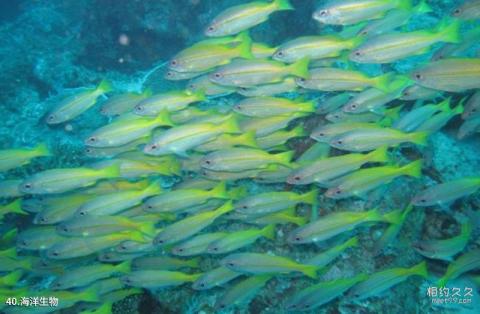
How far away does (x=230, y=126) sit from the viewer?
452cm

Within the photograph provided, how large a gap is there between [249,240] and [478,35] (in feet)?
11.6

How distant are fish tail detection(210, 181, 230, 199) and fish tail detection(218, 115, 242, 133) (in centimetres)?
61

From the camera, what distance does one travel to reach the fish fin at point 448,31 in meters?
4.13

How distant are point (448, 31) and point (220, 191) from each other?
2937mm

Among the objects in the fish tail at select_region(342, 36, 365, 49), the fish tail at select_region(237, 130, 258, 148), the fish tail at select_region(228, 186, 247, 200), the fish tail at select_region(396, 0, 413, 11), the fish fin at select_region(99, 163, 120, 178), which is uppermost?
the fish tail at select_region(396, 0, 413, 11)

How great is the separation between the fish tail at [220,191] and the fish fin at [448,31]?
9.09 feet

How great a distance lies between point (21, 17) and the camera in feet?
49.0

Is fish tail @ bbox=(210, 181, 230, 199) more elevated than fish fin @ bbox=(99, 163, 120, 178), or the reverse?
fish fin @ bbox=(99, 163, 120, 178)

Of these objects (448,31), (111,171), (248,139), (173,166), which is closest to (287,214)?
(248,139)

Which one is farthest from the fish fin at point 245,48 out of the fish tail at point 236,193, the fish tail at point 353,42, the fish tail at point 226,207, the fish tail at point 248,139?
the fish tail at point 226,207

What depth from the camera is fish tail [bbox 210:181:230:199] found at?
4.50m

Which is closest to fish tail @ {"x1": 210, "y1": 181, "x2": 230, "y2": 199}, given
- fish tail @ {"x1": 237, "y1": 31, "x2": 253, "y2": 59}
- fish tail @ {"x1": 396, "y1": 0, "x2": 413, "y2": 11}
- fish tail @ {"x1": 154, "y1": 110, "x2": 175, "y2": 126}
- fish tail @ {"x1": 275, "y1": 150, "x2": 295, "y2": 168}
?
fish tail @ {"x1": 275, "y1": 150, "x2": 295, "y2": 168}

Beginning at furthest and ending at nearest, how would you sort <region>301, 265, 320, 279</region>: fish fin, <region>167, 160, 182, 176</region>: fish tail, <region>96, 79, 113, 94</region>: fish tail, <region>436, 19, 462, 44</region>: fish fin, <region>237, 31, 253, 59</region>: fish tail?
<region>96, 79, 113, 94</region>: fish tail < <region>237, 31, 253, 59</region>: fish tail < <region>167, 160, 182, 176</region>: fish tail < <region>301, 265, 320, 279</region>: fish fin < <region>436, 19, 462, 44</region>: fish fin

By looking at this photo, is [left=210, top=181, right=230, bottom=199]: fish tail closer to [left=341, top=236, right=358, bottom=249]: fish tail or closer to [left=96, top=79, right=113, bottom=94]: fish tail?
[left=341, top=236, right=358, bottom=249]: fish tail
